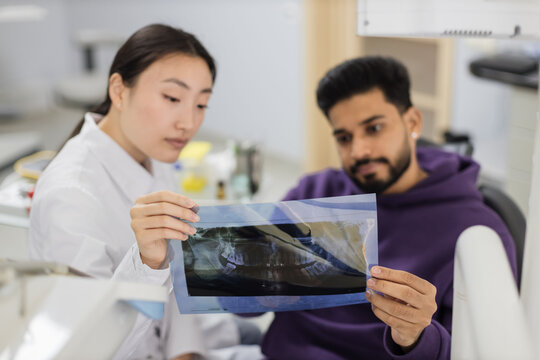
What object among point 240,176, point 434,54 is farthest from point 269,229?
point 434,54

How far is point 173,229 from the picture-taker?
78cm

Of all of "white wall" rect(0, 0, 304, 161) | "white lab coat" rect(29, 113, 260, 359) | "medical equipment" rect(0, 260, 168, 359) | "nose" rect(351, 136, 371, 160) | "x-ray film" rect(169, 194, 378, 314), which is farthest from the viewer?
"white wall" rect(0, 0, 304, 161)

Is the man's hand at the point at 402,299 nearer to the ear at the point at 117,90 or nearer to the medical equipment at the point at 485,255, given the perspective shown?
the medical equipment at the point at 485,255

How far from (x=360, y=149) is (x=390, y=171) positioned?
0.32ft

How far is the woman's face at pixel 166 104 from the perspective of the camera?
1055 millimetres

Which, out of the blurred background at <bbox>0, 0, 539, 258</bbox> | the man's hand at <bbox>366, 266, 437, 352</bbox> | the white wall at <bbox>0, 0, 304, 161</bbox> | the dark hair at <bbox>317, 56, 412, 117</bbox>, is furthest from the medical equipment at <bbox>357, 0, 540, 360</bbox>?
the white wall at <bbox>0, 0, 304, 161</bbox>

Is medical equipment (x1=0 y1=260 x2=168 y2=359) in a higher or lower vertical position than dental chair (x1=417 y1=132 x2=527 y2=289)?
higher

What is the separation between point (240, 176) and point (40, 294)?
1390mm

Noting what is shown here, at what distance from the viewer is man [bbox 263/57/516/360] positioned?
44.5 inches

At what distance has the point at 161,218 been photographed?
778 mm

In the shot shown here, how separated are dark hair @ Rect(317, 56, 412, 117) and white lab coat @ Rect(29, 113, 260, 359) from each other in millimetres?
420

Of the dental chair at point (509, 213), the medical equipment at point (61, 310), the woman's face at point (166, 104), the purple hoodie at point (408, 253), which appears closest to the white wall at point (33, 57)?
the woman's face at point (166, 104)

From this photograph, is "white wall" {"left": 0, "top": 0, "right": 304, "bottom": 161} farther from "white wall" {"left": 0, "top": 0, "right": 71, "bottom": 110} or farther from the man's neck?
the man's neck

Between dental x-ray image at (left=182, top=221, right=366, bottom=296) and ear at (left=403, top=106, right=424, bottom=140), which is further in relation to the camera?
ear at (left=403, top=106, right=424, bottom=140)
